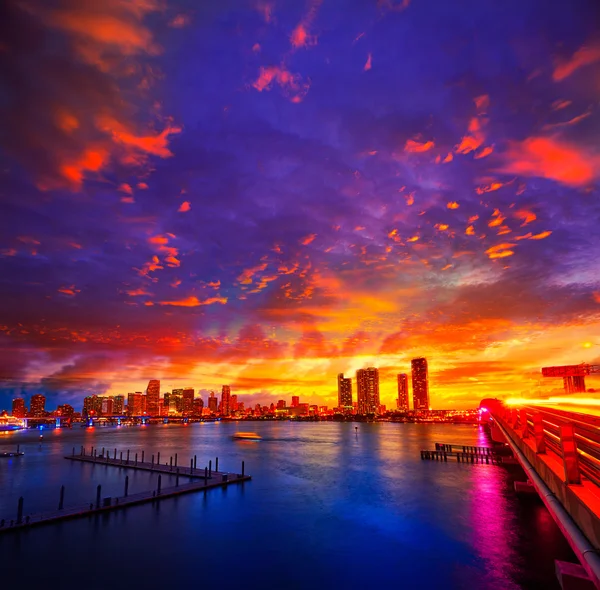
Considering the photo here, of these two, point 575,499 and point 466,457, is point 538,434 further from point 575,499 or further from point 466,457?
point 466,457

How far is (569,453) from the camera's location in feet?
30.3

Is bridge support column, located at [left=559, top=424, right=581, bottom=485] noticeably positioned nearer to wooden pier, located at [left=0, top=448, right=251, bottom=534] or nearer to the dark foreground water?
the dark foreground water

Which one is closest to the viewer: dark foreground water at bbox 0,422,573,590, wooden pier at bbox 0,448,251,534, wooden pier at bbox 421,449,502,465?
dark foreground water at bbox 0,422,573,590

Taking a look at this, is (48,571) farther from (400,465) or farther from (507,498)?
(400,465)

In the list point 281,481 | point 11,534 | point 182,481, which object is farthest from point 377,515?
point 11,534

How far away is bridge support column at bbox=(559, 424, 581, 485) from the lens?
8734 millimetres

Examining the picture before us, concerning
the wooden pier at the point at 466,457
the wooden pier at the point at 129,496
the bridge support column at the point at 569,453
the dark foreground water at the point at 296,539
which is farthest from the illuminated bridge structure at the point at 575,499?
the wooden pier at the point at 466,457

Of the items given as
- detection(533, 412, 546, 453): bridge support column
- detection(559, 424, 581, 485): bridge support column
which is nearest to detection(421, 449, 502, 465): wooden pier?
detection(533, 412, 546, 453): bridge support column

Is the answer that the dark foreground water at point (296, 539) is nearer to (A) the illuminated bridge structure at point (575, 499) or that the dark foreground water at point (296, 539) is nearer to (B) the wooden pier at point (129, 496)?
(B) the wooden pier at point (129, 496)

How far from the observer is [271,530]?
3878cm

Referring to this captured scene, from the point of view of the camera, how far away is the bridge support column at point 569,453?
8734mm

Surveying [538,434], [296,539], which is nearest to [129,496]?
[296,539]

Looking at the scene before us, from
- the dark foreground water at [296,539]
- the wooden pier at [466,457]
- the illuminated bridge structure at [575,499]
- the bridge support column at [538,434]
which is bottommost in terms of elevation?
the wooden pier at [466,457]

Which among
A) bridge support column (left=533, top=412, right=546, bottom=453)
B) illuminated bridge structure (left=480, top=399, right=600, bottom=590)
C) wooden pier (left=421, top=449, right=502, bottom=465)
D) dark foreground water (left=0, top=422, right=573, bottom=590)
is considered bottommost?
wooden pier (left=421, top=449, right=502, bottom=465)
